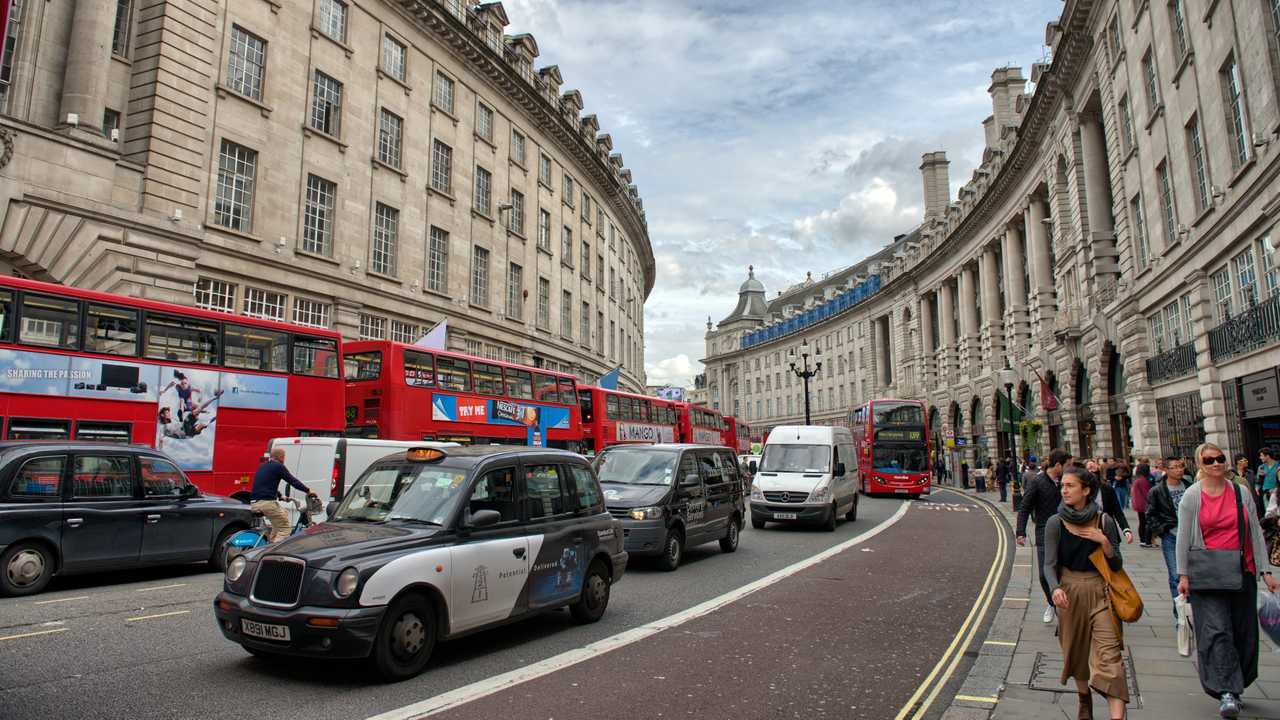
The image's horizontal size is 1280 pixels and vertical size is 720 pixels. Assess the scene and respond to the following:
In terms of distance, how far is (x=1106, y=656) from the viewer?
444 centimetres

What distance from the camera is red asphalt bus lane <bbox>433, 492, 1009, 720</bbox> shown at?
5.11m

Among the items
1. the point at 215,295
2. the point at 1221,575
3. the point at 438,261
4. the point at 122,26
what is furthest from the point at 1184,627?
the point at 438,261

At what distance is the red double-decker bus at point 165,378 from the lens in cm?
1123

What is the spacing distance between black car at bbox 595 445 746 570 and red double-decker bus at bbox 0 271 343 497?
6.74m

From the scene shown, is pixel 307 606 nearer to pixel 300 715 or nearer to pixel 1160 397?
pixel 300 715

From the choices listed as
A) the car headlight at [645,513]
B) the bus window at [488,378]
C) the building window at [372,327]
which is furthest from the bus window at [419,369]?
the building window at [372,327]

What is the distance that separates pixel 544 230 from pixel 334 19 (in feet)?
46.7

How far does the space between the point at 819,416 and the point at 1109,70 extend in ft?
195

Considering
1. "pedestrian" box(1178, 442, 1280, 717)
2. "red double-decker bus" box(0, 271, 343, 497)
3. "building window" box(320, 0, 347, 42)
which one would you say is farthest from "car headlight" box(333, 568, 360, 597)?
"building window" box(320, 0, 347, 42)

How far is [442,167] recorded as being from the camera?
29.8 metres

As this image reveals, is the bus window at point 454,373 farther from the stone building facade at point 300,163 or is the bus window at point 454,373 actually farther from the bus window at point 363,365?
the stone building facade at point 300,163

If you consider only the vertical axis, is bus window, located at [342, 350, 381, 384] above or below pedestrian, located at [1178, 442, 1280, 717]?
above

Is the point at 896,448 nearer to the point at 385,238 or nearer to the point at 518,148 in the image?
the point at 518,148

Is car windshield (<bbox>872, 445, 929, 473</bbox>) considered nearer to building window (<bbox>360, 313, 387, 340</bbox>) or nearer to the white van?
the white van
